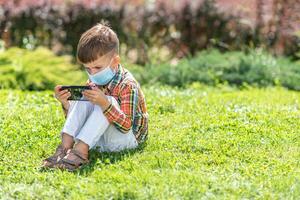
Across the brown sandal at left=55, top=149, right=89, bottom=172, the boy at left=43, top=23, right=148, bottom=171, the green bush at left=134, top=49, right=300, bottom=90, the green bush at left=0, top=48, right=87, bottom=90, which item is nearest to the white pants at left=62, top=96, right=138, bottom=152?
the boy at left=43, top=23, right=148, bottom=171

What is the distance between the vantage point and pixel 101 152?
569cm

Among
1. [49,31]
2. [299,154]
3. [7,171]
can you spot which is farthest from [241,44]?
[7,171]

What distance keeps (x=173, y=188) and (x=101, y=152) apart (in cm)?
101

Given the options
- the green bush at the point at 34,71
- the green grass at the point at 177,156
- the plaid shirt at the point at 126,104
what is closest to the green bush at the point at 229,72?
the green bush at the point at 34,71

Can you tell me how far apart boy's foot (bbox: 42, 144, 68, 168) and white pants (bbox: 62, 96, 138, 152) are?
12cm

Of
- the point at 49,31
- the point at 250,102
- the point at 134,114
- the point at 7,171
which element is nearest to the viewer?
the point at 7,171

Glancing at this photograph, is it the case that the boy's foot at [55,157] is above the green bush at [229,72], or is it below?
Answer: above

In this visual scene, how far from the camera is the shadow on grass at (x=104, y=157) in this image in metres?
5.27

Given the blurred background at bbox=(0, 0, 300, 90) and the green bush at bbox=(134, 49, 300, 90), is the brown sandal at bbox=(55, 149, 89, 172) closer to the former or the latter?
the green bush at bbox=(134, 49, 300, 90)

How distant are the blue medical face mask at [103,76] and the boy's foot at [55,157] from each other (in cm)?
55

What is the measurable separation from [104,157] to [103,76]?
0.59 metres

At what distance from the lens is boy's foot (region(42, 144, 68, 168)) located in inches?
210

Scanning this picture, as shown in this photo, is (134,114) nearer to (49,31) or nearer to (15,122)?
(15,122)

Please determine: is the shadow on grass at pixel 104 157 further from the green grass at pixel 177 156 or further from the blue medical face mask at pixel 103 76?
the blue medical face mask at pixel 103 76
